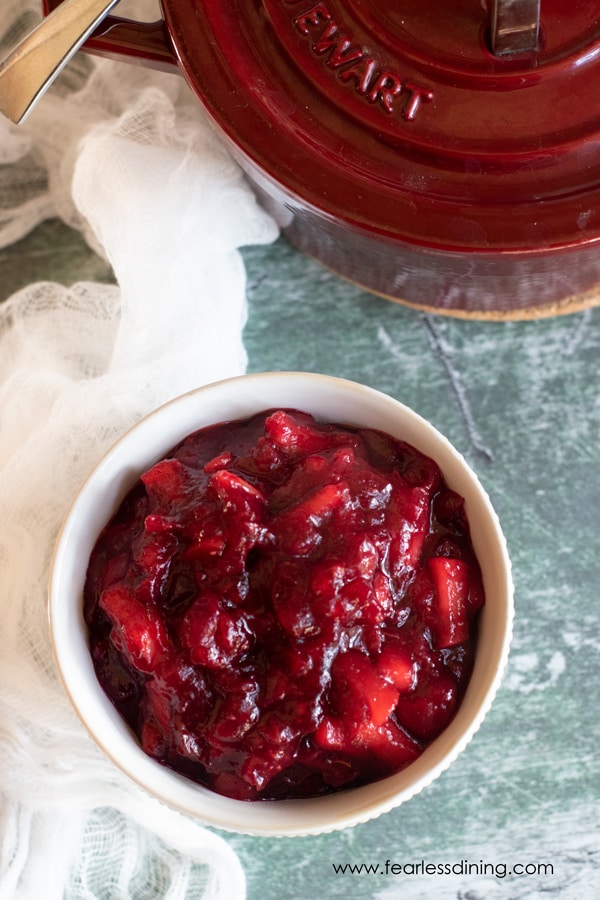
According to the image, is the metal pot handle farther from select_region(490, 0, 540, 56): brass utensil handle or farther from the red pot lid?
select_region(490, 0, 540, 56): brass utensil handle

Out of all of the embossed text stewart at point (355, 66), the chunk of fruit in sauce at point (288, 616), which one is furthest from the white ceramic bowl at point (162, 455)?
the embossed text stewart at point (355, 66)

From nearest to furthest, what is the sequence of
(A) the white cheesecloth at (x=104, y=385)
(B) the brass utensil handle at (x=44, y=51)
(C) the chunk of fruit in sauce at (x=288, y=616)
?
(C) the chunk of fruit in sauce at (x=288, y=616), (B) the brass utensil handle at (x=44, y=51), (A) the white cheesecloth at (x=104, y=385)

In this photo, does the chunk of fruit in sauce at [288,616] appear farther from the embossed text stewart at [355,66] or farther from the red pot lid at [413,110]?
the embossed text stewart at [355,66]

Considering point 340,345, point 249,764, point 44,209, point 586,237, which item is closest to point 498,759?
point 249,764

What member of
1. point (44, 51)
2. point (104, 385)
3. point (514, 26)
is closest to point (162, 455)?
point (104, 385)

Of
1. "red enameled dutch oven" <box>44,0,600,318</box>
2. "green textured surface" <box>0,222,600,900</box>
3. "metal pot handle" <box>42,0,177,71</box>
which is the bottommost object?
"green textured surface" <box>0,222,600,900</box>

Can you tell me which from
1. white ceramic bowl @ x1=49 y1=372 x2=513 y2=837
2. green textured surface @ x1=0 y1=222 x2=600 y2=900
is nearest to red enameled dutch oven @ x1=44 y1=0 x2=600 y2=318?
white ceramic bowl @ x1=49 y1=372 x2=513 y2=837

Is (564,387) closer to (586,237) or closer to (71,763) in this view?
(586,237)
